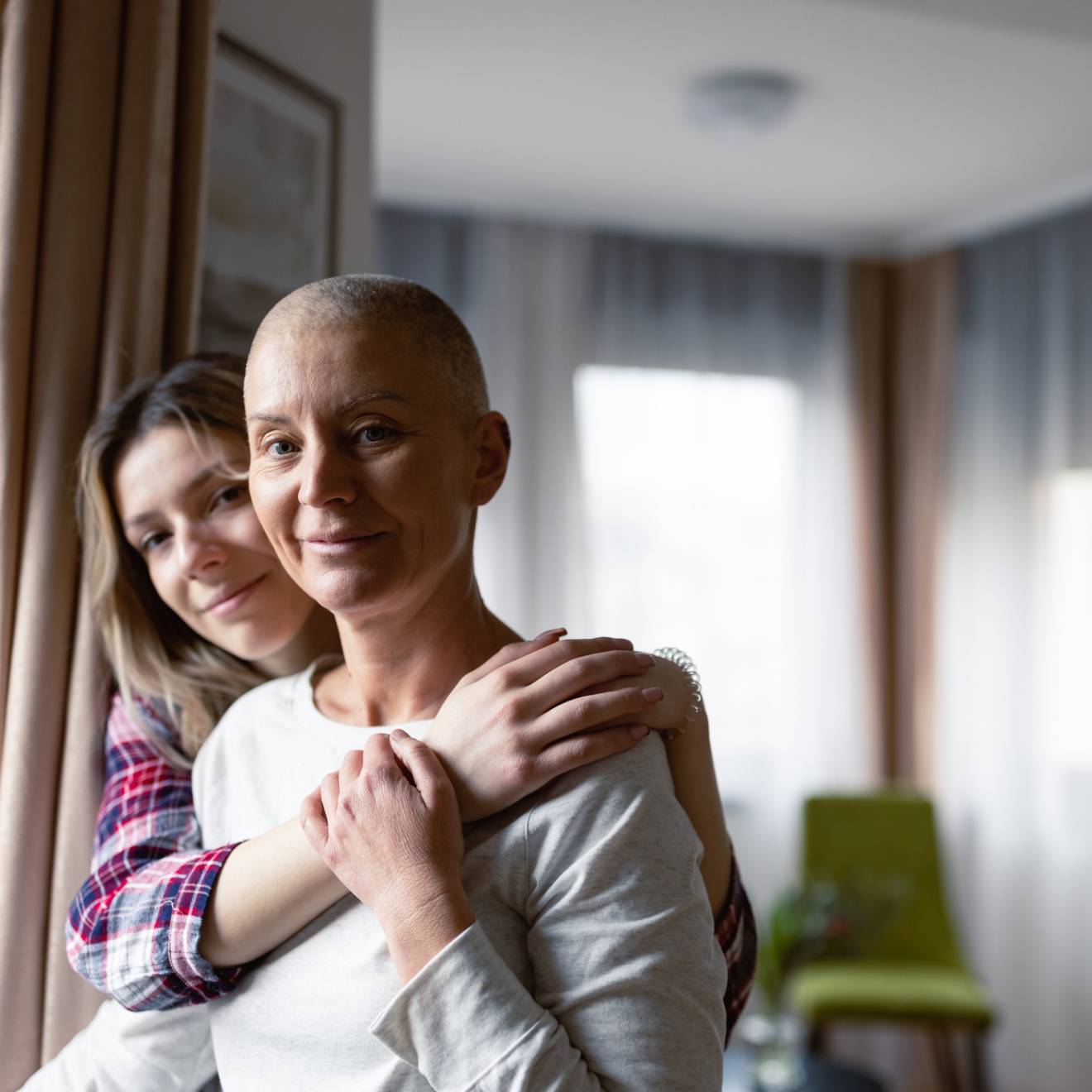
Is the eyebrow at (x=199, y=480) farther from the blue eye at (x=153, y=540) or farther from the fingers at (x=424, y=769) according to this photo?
the fingers at (x=424, y=769)

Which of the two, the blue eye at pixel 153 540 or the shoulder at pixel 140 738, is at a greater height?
the blue eye at pixel 153 540

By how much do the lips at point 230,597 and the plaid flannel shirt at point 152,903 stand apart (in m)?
0.15

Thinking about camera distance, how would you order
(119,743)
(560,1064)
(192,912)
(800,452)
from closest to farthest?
(560,1064) < (192,912) < (119,743) < (800,452)

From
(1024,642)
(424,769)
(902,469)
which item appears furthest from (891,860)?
(424,769)

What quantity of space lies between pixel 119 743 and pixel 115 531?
0.24 metres

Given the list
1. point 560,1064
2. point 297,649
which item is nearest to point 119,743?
point 297,649

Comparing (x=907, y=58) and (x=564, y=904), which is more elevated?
(x=907, y=58)


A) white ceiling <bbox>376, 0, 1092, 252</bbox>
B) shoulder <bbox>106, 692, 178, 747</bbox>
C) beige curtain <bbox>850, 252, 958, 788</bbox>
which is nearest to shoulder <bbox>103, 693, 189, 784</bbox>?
shoulder <bbox>106, 692, 178, 747</bbox>

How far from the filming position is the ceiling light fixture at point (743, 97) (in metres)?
3.06

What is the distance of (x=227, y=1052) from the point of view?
3.59ft

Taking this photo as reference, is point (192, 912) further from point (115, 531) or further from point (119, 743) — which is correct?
point (115, 531)

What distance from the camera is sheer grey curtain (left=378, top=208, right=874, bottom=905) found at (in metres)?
→ 4.02

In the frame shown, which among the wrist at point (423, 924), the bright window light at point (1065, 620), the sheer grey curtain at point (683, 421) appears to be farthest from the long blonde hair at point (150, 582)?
the bright window light at point (1065, 620)

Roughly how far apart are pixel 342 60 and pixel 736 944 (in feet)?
4.88
